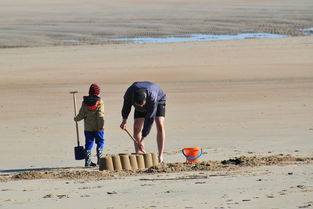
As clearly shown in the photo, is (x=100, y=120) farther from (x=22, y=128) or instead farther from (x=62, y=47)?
(x=62, y=47)

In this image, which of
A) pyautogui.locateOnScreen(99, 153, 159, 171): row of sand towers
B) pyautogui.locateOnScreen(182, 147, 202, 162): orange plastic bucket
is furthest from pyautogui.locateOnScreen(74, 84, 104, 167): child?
pyautogui.locateOnScreen(182, 147, 202, 162): orange plastic bucket

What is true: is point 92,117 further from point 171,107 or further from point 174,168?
point 171,107

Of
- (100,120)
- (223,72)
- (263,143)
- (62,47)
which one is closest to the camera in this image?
(100,120)

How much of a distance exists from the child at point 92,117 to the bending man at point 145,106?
42 cm

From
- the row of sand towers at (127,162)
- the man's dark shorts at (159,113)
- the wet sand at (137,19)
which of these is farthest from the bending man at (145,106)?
the wet sand at (137,19)

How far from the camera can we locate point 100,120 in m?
10.9

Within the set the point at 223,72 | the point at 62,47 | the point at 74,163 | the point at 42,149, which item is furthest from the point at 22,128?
the point at 62,47

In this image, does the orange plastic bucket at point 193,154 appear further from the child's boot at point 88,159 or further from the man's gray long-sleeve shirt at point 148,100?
the child's boot at point 88,159

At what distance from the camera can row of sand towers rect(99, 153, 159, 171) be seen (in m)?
10.1

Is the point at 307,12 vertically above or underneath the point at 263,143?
above

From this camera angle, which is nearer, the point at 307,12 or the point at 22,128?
the point at 22,128

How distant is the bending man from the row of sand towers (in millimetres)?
361

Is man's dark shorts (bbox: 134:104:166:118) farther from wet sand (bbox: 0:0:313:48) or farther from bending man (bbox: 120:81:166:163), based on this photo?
wet sand (bbox: 0:0:313:48)

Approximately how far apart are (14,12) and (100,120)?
125 ft
